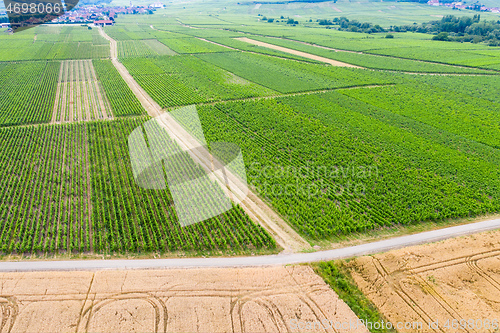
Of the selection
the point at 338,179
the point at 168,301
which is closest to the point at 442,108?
the point at 338,179

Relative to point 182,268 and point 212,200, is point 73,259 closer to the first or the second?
point 182,268

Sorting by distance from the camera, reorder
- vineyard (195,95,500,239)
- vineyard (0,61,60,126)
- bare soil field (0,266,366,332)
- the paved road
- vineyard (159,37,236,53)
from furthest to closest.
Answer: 1. vineyard (159,37,236,53)
2. vineyard (0,61,60,126)
3. vineyard (195,95,500,239)
4. the paved road
5. bare soil field (0,266,366,332)

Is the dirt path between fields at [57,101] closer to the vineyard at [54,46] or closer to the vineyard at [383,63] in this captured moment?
the vineyard at [54,46]

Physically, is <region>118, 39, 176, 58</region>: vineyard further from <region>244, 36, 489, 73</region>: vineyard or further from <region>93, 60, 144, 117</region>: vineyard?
<region>244, 36, 489, 73</region>: vineyard

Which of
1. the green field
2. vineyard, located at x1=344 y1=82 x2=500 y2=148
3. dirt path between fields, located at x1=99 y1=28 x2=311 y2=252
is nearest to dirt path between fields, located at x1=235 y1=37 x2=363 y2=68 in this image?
the green field

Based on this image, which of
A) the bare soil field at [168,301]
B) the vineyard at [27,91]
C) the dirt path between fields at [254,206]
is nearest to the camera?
the bare soil field at [168,301]

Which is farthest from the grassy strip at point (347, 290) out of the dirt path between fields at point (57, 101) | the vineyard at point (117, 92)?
the dirt path between fields at point (57, 101)

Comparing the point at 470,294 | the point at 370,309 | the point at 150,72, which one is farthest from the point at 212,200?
the point at 150,72
